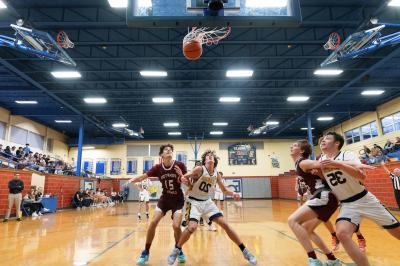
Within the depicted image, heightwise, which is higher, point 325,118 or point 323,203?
point 325,118

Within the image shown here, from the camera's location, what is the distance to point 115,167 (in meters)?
28.0

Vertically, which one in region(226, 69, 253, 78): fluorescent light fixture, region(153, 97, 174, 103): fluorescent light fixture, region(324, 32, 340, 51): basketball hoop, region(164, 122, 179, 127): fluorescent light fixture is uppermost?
region(226, 69, 253, 78): fluorescent light fixture

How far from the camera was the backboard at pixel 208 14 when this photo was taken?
182 inches

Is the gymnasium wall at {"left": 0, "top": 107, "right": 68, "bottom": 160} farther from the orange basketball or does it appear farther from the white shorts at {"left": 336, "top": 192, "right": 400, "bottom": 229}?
the white shorts at {"left": 336, "top": 192, "right": 400, "bottom": 229}

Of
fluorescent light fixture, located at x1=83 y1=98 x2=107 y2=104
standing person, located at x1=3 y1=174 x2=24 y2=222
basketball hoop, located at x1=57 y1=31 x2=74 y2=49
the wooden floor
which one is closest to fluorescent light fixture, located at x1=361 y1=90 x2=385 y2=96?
the wooden floor

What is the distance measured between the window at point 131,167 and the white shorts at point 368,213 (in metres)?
26.4

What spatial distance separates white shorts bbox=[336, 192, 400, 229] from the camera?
9.61ft

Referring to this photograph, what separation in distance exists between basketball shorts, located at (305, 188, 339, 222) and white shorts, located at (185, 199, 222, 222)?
142 centimetres

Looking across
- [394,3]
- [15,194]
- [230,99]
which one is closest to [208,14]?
[394,3]

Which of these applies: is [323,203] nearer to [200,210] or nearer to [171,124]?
[200,210]

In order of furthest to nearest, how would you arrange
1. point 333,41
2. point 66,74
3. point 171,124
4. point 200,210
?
point 171,124, point 66,74, point 333,41, point 200,210

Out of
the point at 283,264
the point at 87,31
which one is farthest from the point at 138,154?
the point at 283,264

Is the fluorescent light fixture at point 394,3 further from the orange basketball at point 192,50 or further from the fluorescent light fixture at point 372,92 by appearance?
the fluorescent light fixture at point 372,92

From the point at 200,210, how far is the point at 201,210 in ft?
0.05
